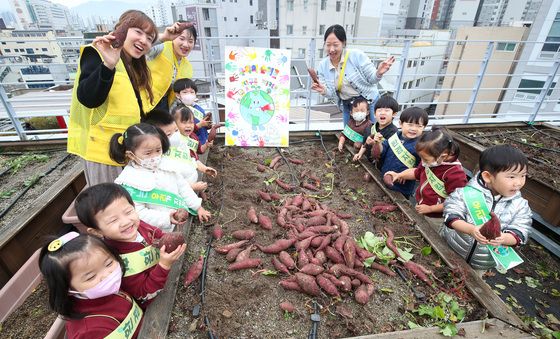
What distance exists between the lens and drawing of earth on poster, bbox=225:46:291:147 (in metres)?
4.26

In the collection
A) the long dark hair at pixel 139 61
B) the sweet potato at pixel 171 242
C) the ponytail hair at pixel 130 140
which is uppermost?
the long dark hair at pixel 139 61

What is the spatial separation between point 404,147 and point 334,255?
155 cm

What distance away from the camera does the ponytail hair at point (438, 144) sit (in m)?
2.32

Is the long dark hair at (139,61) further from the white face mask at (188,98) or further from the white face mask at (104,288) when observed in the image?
the white face mask at (104,288)

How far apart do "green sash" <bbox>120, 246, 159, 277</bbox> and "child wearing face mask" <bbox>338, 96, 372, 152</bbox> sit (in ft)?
10.0

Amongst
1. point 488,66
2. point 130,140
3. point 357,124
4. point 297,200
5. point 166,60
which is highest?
point 166,60

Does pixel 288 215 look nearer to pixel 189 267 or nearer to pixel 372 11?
pixel 189 267

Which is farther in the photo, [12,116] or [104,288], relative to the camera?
[12,116]

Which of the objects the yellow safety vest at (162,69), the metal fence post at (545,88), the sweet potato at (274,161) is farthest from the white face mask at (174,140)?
the metal fence post at (545,88)

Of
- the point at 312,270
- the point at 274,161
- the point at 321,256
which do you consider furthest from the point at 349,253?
the point at 274,161

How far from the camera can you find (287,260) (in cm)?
222

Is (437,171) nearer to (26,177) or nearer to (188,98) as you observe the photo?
(188,98)

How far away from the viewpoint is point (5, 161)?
3.97 meters

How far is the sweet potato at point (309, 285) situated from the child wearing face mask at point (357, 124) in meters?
2.44
